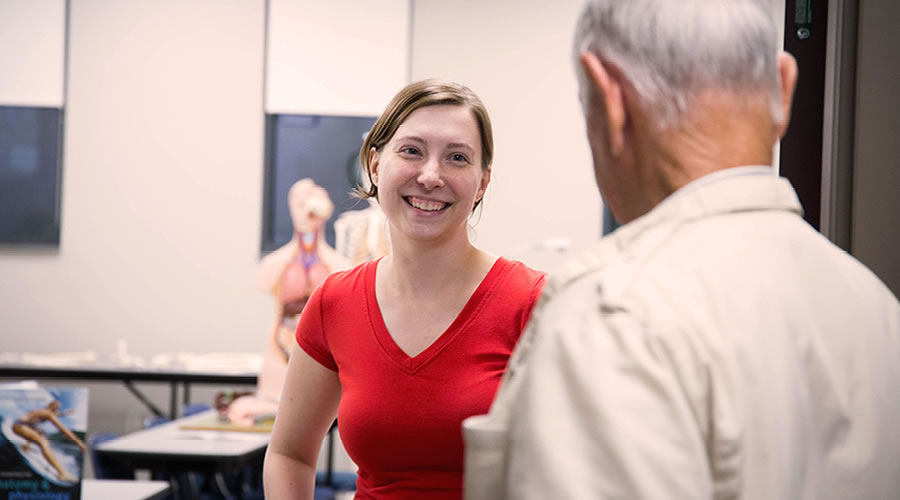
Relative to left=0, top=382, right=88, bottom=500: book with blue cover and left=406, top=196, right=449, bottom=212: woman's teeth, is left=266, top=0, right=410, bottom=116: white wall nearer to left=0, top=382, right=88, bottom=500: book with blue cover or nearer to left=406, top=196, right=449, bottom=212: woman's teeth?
left=0, top=382, right=88, bottom=500: book with blue cover

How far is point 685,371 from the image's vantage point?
640 millimetres

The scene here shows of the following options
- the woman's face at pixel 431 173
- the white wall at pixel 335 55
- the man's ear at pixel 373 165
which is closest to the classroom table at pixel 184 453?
the man's ear at pixel 373 165

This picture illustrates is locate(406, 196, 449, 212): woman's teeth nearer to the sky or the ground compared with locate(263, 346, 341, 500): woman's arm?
nearer to the sky

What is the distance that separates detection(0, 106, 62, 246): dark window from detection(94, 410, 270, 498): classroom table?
3397mm

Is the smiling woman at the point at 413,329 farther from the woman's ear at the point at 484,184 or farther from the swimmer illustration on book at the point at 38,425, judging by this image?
the swimmer illustration on book at the point at 38,425

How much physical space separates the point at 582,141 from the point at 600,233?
2.28ft

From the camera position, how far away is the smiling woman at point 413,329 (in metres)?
1.55

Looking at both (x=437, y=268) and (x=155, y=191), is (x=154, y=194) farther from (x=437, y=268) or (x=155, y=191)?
(x=437, y=268)

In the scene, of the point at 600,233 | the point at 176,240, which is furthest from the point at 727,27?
the point at 176,240

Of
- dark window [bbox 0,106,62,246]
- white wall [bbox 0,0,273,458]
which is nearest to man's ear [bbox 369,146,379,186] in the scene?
white wall [bbox 0,0,273,458]

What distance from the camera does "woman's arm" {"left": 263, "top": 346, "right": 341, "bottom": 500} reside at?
5.59 ft

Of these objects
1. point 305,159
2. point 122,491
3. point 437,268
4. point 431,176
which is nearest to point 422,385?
point 437,268

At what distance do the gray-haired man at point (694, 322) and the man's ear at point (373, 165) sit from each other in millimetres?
1042

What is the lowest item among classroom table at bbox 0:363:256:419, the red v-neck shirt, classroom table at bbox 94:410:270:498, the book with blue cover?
classroom table at bbox 0:363:256:419
